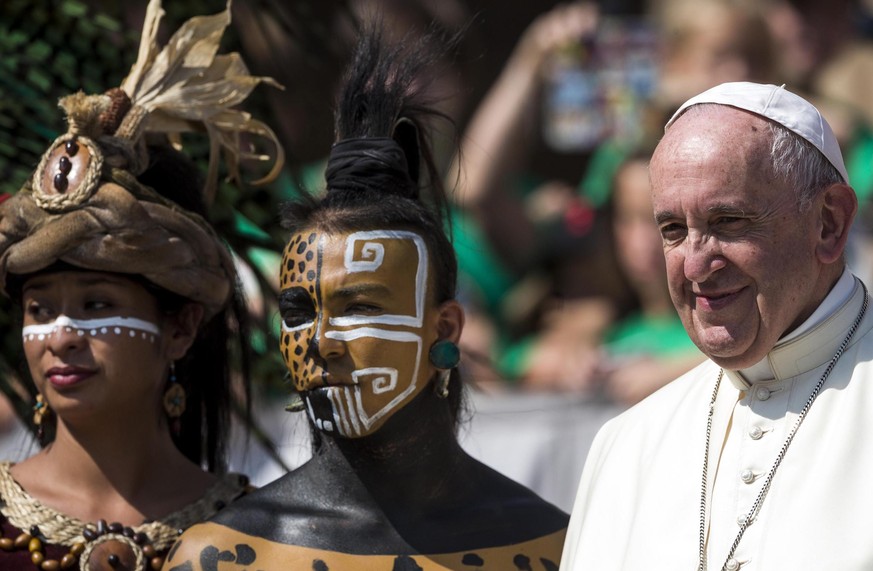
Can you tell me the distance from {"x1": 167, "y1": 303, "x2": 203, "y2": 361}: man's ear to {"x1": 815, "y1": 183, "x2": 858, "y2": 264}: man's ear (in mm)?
1774

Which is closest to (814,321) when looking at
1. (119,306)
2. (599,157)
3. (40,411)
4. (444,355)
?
(444,355)

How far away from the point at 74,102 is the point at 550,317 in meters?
3.21

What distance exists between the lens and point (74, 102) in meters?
4.30

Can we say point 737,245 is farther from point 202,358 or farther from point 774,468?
point 202,358

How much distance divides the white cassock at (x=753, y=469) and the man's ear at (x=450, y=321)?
1.76ft

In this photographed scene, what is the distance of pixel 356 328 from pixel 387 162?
42cm

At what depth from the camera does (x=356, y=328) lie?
3869 mm

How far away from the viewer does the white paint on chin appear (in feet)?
13.7

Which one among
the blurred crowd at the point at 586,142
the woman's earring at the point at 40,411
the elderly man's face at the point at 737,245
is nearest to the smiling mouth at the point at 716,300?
the elderly man's face at the point at 737,245

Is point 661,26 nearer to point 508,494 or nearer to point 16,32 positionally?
point 16,32

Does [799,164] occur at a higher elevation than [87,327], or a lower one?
higher

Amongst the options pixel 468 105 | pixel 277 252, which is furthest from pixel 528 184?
pixel 277 252

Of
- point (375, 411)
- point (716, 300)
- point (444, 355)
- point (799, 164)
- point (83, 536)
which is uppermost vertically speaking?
point (799, 164)

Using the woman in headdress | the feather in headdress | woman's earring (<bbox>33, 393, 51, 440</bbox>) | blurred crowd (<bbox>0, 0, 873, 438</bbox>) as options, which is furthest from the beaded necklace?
blurred crowd (<bbox>0, 0, 873, 438</bbox>)
